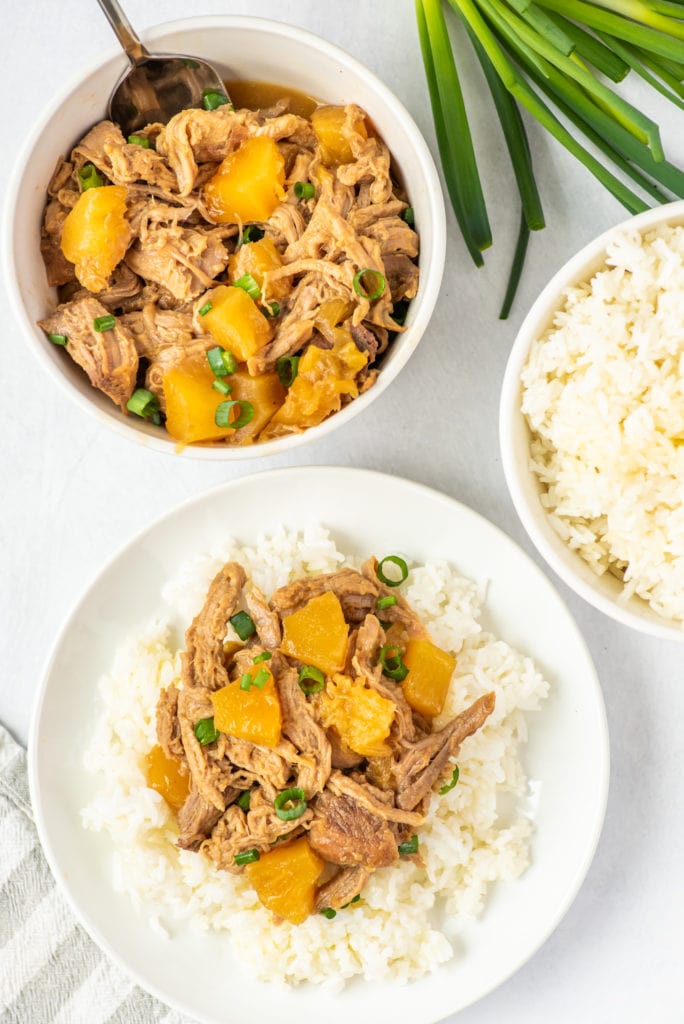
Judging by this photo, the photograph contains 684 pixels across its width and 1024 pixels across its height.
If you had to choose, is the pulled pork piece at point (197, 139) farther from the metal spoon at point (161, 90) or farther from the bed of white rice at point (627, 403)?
the bed of white rice at point (627, 403)

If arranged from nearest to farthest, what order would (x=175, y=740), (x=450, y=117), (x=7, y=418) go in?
(x=450, y=117), (x=175, y=740), (x=7, y=418)

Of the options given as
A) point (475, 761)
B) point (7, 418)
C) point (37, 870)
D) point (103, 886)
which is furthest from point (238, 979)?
point (7, 418)

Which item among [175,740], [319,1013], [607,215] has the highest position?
[607,215]

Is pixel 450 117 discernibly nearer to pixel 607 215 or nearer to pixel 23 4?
pixel 607 215

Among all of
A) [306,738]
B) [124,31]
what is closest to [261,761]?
[306,738]

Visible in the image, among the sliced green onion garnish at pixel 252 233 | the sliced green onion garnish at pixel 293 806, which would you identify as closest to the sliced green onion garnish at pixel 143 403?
the sliced green onion garnish at pixel 252 233

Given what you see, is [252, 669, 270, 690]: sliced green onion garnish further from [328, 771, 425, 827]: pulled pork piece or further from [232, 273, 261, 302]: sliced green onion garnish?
[232, 273, 261, 302]: sliced green onion garnish
